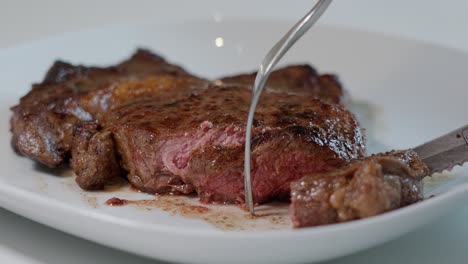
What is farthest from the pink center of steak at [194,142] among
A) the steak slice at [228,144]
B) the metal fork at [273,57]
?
the metal fork at [273,57]

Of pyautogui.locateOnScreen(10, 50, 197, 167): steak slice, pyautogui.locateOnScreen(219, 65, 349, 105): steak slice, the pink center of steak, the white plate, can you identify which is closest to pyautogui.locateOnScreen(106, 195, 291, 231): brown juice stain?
the white plate

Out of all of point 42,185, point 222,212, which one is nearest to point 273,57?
point 222,212

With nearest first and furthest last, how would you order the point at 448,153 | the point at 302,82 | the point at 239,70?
the point at 448,153 → the point at 302,82 → the point at 239,70

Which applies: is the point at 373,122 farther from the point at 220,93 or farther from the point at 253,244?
the point at 253,244

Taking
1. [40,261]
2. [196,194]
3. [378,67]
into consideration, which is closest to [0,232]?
[40,261]

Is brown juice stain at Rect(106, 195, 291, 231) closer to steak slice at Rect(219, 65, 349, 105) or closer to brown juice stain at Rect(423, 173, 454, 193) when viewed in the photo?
brown juice stain at Rect(423, 173, 454, 193)

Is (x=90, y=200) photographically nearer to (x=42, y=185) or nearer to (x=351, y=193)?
(x=42, y=185)
